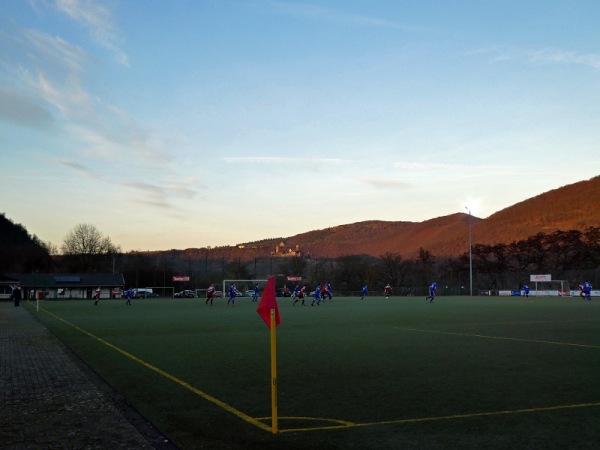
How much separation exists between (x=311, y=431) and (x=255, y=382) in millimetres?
3580

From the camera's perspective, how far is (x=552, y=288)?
8656 cm

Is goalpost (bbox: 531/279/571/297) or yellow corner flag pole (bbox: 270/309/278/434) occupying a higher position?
yellow corner flag pole (bbox: 270/309/278/434)

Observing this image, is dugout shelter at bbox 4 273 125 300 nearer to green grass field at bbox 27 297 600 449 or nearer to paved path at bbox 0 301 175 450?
green grass field at bbox 27 297 600 449

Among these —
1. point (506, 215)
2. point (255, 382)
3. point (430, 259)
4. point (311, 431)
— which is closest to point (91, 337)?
point (255, 382)

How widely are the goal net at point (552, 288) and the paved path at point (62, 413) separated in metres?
70.4

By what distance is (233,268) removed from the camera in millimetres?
138125

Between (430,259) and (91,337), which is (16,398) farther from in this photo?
(430,259)

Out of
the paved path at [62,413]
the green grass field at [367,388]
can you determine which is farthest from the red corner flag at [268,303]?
the paved path at [62,413]

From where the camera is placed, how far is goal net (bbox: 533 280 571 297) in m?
74.0

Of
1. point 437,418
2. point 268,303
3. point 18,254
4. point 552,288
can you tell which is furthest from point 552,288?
point 18,254

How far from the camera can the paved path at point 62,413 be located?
6.60 meters

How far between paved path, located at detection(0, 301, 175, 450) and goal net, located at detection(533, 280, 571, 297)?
70.4 meters

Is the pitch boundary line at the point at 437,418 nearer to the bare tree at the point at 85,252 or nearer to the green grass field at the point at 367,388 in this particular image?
the green grass field at the point at 367,388

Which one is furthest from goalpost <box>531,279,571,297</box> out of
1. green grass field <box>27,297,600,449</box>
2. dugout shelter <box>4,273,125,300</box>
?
green grass field <box>27,297,600,449</box>
